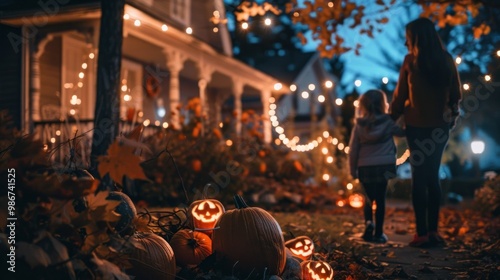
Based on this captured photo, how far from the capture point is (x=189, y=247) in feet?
11.0

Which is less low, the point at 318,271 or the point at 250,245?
the point at 250,245

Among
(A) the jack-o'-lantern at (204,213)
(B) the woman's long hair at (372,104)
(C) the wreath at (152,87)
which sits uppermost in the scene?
(C) the wreath at (152,87)

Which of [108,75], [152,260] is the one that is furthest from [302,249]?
[108,75]

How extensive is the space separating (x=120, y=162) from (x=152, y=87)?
12529mm

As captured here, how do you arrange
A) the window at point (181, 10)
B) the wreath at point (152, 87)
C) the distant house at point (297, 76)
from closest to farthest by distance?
the wreath at point (152, 87) → the window at point (181, 10) → the distant house at point (297, 76)

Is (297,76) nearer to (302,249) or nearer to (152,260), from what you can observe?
(302,249)

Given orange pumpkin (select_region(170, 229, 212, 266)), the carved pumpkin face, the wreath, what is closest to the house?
the wreath

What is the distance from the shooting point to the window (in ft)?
49.1

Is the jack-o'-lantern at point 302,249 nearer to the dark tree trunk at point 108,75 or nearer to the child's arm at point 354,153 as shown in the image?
the child's arm at point 354,153

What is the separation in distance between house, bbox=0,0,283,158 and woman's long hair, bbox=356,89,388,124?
120 inches

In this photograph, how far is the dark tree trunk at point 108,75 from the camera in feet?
19.2

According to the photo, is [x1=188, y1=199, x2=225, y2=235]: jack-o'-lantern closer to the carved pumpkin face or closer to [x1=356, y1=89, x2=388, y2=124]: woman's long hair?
the carved pumpkin face

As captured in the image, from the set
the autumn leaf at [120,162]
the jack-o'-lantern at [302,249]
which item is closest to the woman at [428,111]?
the jack-o'-lantern at [302,249]

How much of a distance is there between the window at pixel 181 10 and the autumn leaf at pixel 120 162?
12752 mm
